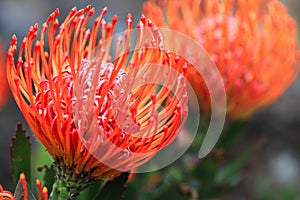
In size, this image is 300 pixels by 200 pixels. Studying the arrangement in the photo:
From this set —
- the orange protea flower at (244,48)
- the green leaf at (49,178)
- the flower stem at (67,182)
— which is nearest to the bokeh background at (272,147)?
the orange protea flower at (244,48)

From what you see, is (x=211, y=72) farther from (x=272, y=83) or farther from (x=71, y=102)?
(x=71, y=102)

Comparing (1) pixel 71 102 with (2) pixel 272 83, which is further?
(2) pixel 272 83

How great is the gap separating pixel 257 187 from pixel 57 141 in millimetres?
2643

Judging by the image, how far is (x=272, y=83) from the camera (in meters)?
1.90

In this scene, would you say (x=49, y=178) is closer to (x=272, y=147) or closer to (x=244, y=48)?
(x=244, y=48)

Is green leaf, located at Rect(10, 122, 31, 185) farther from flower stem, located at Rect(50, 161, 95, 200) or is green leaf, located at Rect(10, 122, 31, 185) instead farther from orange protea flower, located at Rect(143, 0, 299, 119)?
orange protea flower, located at Rect(143, 0, 299, 119)

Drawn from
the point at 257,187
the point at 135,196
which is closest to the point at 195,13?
the point at 135,196

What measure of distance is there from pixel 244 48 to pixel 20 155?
884 mm

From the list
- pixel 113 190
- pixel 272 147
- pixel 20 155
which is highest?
pixel 20 155

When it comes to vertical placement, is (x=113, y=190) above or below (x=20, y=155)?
below

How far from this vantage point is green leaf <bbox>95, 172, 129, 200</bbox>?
1200mm

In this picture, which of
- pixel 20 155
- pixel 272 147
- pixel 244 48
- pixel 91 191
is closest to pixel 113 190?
pixel 91 191

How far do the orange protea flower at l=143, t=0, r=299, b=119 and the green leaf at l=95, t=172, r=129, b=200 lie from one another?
2.27 ft

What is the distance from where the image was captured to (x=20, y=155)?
118cm
